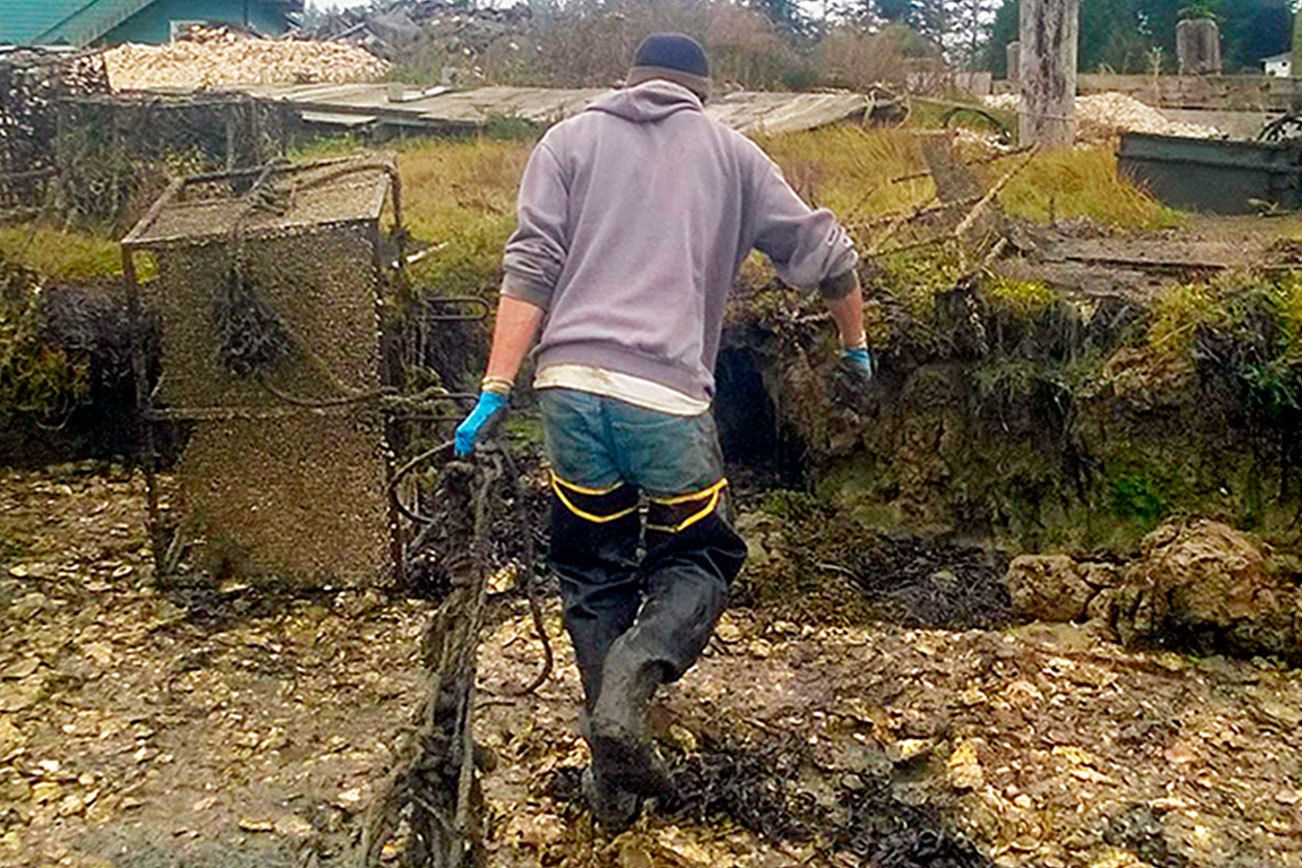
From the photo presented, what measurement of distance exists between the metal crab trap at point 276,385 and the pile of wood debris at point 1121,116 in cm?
1003

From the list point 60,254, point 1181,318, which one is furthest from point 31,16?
point 1181,318

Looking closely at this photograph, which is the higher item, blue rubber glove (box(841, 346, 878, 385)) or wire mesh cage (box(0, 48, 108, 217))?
wire mesh cage (box(0, 48, 108, 217))

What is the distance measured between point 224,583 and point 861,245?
372cm

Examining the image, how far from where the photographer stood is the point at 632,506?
12.7 feet

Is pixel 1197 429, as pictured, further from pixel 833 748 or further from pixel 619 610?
pixel 619 610

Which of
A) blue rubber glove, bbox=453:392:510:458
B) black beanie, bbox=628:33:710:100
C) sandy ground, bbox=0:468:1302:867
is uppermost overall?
black beanie, bbox=628:33:710:100

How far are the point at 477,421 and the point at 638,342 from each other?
0.47 m

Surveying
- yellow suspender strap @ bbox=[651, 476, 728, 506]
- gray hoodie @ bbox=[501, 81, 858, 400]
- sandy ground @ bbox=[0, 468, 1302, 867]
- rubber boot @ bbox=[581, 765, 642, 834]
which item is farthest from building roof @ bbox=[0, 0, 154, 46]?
rubber boot @ bbox=[581, 765, 642, 834]

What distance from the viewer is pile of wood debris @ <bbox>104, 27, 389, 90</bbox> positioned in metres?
18.8

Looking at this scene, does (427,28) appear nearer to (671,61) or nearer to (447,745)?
(671,61)

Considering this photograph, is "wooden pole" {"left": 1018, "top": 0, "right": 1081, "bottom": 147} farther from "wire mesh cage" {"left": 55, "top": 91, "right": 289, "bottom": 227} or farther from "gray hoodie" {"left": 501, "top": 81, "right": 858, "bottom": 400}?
"gray hoodie" {"left": 501, "top": 81, "right": 858, "bottom": 400}

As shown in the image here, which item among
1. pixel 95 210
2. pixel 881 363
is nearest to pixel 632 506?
pixel 881 363

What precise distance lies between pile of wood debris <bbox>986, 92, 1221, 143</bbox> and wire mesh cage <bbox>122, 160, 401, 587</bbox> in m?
10.0

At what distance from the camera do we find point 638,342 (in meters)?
3.61
